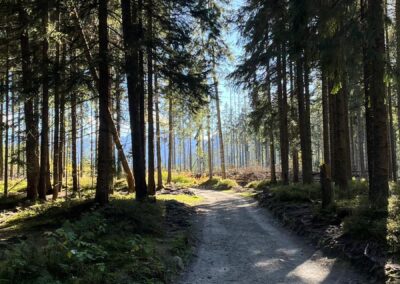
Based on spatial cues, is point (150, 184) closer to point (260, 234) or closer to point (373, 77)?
point (260, 234)

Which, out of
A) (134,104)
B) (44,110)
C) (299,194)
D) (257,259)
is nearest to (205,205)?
(299,194)

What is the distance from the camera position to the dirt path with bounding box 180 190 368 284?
6888 millimetres

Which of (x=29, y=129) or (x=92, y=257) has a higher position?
(x=29, y=129)

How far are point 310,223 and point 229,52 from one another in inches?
489

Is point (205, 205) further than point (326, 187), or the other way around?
point (205, 205)

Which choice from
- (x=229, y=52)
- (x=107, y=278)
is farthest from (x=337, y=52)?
(x=229, y=52)

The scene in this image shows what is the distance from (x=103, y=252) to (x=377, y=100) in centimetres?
620

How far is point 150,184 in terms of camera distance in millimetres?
17797

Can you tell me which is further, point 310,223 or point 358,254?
point 310,223

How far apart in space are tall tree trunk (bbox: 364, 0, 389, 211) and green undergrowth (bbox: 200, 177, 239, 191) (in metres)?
19.7

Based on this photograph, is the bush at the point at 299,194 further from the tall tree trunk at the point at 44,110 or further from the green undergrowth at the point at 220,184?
the green undergrowth at the point at 220,184

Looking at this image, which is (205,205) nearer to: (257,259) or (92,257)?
(257,259)

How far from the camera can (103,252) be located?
6477 mm

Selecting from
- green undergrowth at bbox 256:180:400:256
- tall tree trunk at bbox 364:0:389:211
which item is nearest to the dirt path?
green undergrowth at bbox 256:180:400:256
